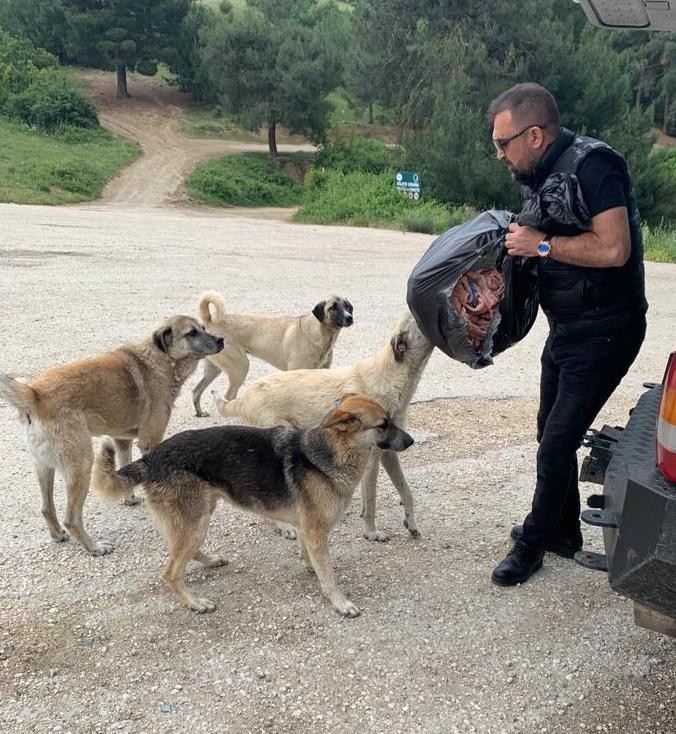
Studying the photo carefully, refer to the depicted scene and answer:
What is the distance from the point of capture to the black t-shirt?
3170 mm

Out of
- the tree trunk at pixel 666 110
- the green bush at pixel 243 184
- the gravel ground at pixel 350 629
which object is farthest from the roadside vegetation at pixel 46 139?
the tree trunk at pixel 666 110


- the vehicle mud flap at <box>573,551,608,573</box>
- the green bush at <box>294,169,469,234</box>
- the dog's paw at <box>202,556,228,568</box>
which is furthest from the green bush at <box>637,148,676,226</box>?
the vehicle mud flap at <box>573,551,608,573</box>

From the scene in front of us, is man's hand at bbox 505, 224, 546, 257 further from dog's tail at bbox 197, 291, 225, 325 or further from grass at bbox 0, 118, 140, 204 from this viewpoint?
grass at bbox 0, 118, 140, 204

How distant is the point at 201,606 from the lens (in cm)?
365

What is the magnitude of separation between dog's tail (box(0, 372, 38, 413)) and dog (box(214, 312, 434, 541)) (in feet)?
4.49

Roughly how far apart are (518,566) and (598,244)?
74.0 inches

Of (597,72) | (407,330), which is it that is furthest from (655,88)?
(407,330)

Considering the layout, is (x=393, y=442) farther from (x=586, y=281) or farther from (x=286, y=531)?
(x=586, y=281)

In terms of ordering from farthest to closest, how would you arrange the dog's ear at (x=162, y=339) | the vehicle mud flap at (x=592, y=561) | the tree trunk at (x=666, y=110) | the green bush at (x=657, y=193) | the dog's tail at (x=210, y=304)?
the tree trunk at (x=666, y=110)
the green bush at (x=657, y=193)
the dog's tail at (x=210, y=304)
the dog's ear at (x=162, y=339)
the vehicle mud flap at (x=592, y=561)

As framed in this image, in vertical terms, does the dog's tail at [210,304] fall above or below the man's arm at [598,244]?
below

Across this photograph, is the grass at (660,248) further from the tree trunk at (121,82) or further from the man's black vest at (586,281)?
the tree trunk at (121,82)

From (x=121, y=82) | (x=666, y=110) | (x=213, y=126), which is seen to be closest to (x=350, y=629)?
(x=213, y=126)

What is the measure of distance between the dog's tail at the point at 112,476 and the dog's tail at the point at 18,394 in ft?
1.94

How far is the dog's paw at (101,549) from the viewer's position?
164 inches
